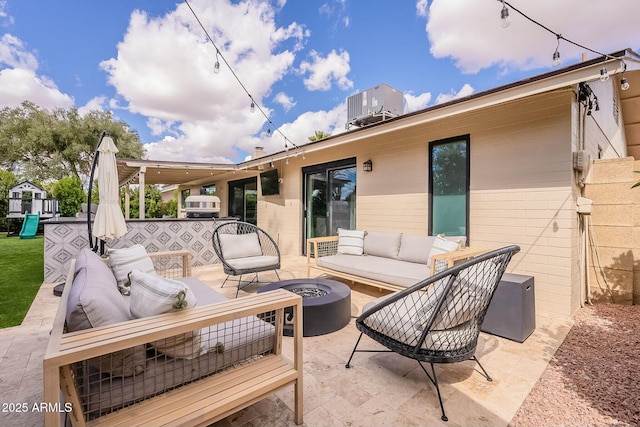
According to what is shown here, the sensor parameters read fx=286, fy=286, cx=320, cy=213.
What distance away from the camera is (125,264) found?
2.79 m

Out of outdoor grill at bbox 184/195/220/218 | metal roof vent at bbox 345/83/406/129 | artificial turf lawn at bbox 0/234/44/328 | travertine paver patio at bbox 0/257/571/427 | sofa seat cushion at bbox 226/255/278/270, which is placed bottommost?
travertine paver patio at bbox 0/257/571/427

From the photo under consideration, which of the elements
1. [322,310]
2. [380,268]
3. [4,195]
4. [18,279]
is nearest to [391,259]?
[380,268]

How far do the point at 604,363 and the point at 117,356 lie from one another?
12.0ft

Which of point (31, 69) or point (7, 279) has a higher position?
point (31, 69)

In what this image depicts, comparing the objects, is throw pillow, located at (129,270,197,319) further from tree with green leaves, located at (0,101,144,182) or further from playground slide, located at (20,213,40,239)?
tree with green leaves, located at (0,101,144,182)

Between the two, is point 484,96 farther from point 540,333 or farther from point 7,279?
point 7,279

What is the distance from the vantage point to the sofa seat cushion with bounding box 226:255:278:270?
14.5 feet

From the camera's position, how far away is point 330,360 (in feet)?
8.13

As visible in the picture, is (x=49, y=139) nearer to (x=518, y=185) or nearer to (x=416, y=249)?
(x=416, y=249)

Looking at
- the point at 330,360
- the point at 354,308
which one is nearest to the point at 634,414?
the point at 330,360

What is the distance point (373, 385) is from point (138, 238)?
5656mm

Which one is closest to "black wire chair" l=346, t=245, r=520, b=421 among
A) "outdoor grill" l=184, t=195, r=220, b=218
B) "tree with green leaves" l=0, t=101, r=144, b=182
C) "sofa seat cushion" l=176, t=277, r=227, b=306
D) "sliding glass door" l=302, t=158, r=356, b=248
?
"sofa seat cushion" l=176, t=277, r=227, b=306

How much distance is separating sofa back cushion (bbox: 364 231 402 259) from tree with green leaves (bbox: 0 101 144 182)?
56.8 ft

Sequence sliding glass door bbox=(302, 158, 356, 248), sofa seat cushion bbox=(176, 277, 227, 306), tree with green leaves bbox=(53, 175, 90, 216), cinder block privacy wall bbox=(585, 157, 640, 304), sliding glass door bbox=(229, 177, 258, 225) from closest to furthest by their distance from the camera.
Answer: sofa seat cushion bbox=(176, 277, 227, 306)
cinder block privacy wall bbox=(585, 157, 640, 304)
sliding glass door bbox=(302, 158, 356, 248)
sliding glass door bbox=(229, 177, 258, 225)
tree with green leaves bbox=(53, 175, 90, 216)
